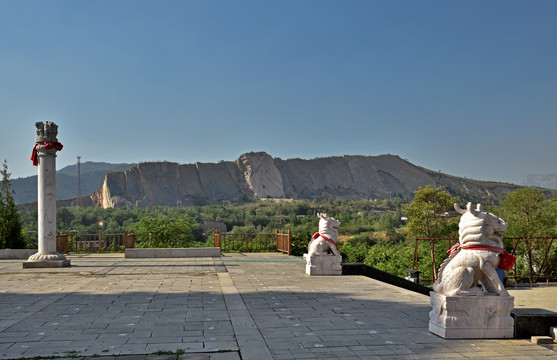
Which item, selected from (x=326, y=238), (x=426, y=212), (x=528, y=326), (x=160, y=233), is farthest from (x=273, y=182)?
(x=528, y=326)

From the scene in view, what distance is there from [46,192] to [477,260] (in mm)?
11161

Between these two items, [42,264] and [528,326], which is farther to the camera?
[42,264]

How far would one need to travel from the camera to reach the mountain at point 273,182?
72.9 meters

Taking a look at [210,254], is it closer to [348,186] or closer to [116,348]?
[116,348]

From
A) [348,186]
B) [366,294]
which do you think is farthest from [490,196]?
[366,294]

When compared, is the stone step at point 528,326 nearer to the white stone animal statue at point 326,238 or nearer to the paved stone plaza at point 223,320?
the paved stone plaza at point 223,320

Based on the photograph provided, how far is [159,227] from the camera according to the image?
1895cm

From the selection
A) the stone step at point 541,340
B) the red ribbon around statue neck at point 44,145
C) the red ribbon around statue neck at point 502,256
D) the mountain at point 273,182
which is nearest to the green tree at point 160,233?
the red ribbon around statue neck at point 44,145

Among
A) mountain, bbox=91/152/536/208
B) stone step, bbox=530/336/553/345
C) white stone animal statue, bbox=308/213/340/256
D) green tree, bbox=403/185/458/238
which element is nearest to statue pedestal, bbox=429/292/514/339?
stone step, bbox=530/336/553/345

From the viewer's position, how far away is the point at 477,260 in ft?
17.4

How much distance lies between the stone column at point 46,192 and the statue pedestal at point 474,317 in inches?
427

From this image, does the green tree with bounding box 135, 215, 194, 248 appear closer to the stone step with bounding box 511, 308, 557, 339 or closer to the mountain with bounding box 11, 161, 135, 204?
the stone step with bounding box 511, 308, 557, 339

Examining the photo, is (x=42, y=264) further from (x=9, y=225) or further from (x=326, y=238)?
(x=326, y=238)

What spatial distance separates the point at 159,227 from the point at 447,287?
15.3m
